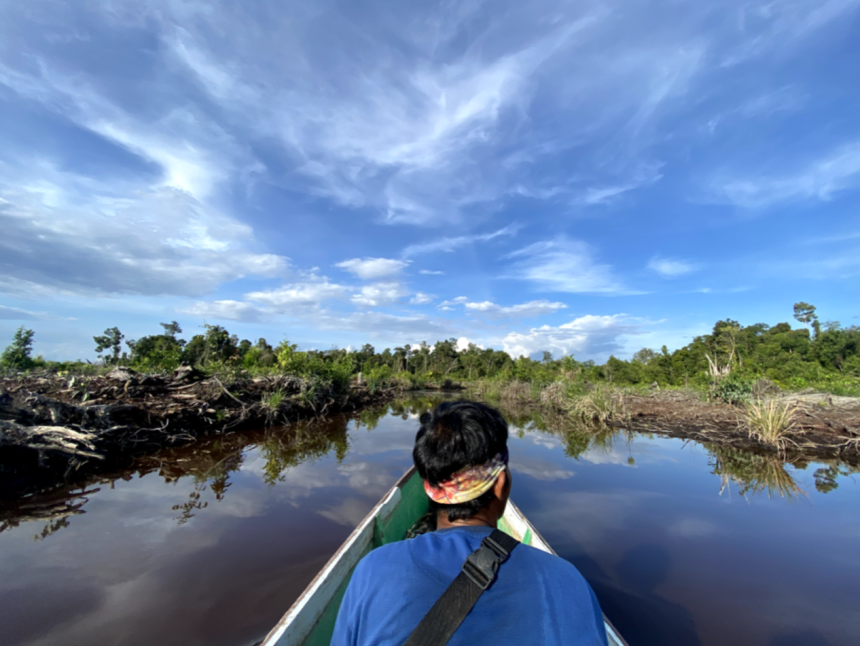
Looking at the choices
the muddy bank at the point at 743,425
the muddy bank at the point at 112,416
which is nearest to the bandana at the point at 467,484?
the muddy bank at the point at 112,416

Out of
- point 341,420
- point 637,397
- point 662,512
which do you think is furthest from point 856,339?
point 341,420

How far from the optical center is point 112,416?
23.6ft

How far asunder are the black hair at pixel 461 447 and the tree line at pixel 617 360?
11.1 metres

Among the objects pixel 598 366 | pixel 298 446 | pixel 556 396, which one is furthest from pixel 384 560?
pixel 598 366

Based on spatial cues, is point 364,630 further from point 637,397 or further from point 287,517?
point 637,397

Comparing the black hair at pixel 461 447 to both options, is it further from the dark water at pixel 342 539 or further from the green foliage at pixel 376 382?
the green foliage at pixel 376 382

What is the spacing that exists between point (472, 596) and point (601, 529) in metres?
4.70

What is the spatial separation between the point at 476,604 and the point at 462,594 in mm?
43

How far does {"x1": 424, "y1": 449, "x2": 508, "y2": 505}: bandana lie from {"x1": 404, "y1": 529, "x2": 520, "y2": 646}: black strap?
24 cm

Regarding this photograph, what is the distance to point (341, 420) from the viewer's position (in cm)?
1359

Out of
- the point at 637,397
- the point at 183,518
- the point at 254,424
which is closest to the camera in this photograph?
the point at 183,518

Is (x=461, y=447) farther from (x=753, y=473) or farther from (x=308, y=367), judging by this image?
(x=308, y=367)

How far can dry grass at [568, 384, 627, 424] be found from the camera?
12.7 meters

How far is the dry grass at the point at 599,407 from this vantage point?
12.7 metres
